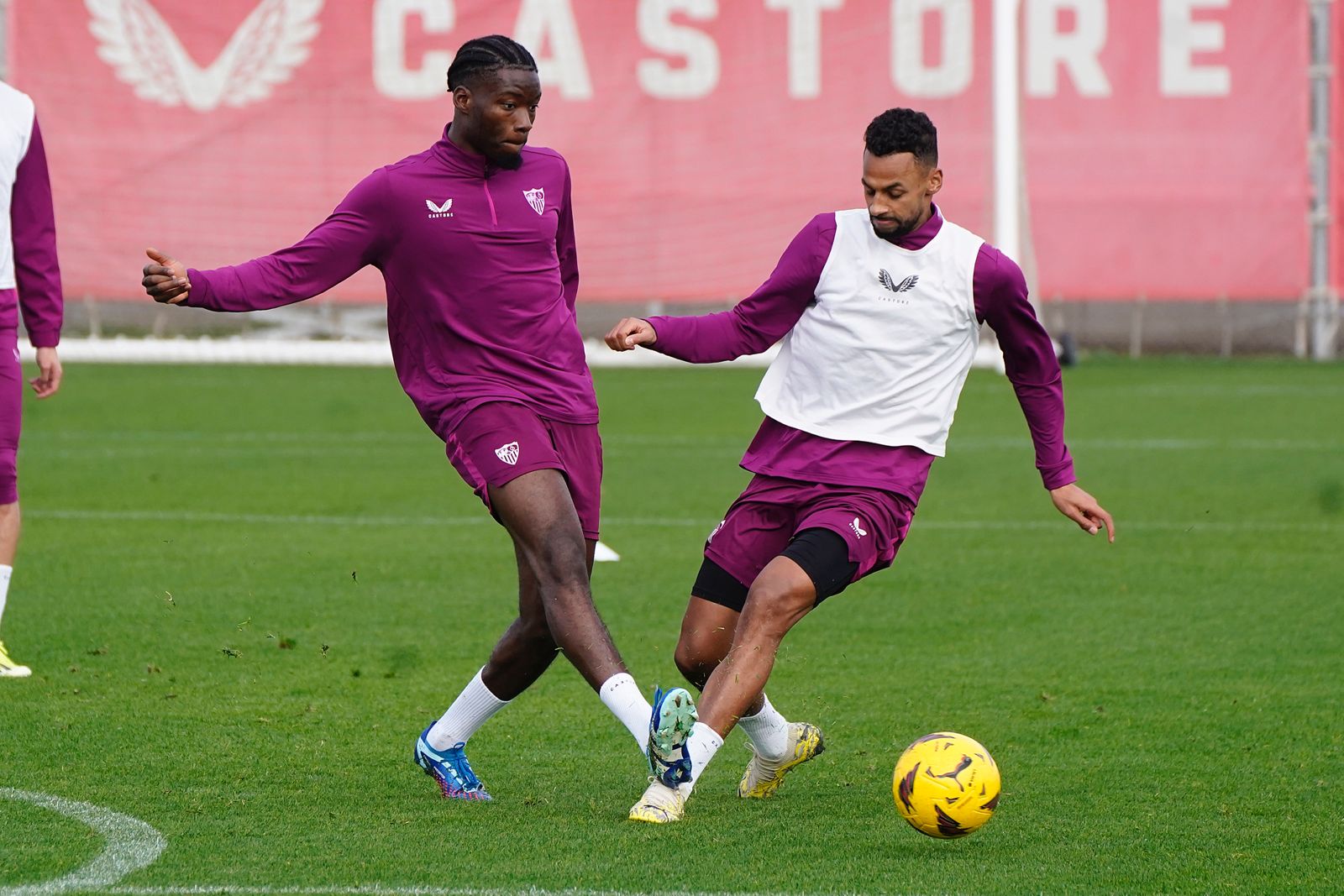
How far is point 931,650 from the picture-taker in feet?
25.9

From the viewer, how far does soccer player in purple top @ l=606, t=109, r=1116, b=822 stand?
5.59 m

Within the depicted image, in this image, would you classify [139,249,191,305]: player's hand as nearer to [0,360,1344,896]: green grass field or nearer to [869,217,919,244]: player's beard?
[0,360,1344,896]: green grass field

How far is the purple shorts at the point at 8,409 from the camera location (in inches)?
273

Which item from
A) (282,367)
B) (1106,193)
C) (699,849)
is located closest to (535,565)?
(699,849)

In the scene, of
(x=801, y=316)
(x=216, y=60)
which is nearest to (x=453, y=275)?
(x=801, y=316)

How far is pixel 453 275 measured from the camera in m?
5.58

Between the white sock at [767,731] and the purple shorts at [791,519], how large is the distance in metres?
0.38

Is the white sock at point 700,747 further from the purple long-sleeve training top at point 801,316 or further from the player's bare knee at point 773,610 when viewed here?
the purple long-sleeve training top at point 801,316

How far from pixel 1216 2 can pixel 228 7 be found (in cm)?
1262

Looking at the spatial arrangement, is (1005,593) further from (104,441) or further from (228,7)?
(228,7)

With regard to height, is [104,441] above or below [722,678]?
below

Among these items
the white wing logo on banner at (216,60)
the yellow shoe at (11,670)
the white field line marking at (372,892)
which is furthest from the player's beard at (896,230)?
the white wing logo on banner at (216,60)

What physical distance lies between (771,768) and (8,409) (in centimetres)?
309

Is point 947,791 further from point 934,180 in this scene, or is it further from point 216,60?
point 216,60
